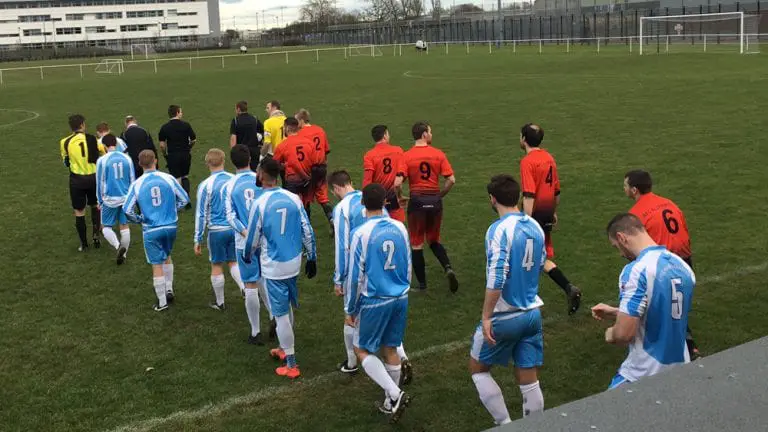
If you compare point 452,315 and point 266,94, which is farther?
point 266,94

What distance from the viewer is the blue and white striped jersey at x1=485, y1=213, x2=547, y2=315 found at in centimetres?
500

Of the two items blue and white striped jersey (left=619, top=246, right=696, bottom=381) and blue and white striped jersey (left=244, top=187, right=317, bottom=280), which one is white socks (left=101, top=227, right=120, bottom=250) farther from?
blue and white striped jersey (left=619, top=246, right=696, bottom=381)

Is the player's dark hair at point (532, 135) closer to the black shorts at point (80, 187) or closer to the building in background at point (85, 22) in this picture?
the black shorts at point (80, 187)

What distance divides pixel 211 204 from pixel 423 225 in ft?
8.88

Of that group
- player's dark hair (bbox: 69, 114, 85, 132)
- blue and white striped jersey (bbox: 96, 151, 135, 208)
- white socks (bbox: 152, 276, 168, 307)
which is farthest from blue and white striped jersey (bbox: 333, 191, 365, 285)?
player's dark hair (bbox: 69, 114, 85, 132)

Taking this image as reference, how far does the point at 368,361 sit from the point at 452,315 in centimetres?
274

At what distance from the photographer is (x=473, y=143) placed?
20.4 meters

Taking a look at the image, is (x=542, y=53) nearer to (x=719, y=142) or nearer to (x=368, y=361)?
(x=719, y=142)

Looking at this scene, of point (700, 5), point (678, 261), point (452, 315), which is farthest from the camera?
point (700, 5)

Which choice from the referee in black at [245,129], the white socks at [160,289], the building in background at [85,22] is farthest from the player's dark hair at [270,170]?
the building in background at [85,22]

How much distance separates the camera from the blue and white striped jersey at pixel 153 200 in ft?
29.3

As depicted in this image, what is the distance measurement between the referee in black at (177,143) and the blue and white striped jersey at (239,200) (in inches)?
280

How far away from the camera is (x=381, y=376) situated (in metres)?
5.84

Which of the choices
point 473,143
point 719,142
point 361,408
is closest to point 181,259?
point 361,408
